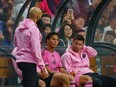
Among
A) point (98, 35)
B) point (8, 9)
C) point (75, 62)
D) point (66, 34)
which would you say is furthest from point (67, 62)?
point (8, 9)

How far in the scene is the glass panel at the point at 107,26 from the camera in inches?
487

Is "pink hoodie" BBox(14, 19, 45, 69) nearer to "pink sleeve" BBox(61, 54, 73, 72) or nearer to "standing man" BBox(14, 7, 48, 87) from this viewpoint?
"standing man" BBox(14, 7, 48, 87)

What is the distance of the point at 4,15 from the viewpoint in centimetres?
1477

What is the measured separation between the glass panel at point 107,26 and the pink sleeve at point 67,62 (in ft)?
7.62

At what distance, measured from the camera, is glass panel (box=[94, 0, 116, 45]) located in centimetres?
1237

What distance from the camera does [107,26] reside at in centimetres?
1332

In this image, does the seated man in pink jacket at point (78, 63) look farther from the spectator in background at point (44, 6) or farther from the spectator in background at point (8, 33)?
the spectator in background at point (44, 6)

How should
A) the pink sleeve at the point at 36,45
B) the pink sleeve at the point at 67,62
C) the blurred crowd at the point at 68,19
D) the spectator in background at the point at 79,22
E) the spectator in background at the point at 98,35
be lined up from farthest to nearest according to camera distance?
the spectator in background at the point at 79,22, the blurred crowd at the point at 68,19, the spectator in background at the point at 98,35, the pink sleeve at the point at 67,62, the pink sleeve at the point at 36,45

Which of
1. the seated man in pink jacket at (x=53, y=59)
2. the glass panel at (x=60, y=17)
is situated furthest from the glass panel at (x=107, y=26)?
the seated man in pink jacket at (x=53, y=59)

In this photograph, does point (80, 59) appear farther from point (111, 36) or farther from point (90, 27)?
point (111, 36)

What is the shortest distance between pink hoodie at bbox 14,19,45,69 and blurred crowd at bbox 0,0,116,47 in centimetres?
303

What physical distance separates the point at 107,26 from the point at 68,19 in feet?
3.28

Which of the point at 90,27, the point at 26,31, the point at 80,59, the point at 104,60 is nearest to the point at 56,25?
the point at 90,27

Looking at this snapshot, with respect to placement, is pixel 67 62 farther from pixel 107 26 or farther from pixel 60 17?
pixel 107 26
